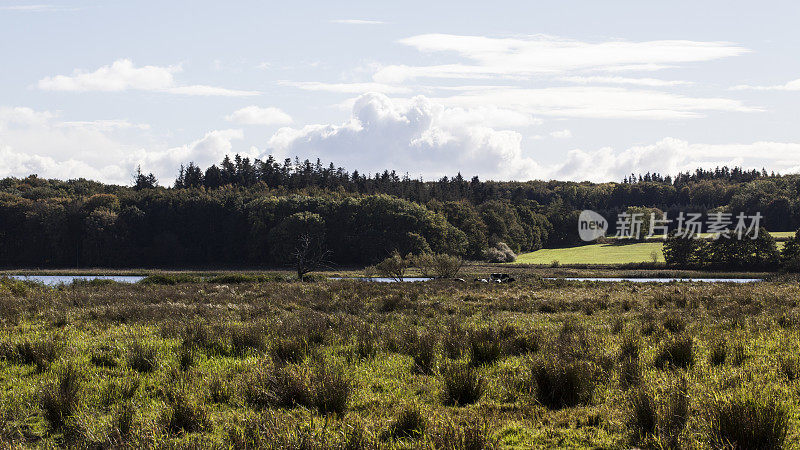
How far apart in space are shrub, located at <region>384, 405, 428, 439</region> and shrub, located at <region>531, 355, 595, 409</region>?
2.07 meters

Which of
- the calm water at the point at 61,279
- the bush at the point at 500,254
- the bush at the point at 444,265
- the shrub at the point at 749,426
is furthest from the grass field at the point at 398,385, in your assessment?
the bush at the point at 500,254

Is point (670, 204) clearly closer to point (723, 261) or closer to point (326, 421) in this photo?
point (723, 261)

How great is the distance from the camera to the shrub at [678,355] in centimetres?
1033

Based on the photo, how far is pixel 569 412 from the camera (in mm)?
7914

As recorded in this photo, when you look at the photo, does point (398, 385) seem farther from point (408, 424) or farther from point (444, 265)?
point (444, 265)

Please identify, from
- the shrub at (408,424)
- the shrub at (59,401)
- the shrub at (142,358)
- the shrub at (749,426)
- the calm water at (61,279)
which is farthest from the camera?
the calm water at (61,279)

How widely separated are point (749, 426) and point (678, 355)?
4.53 metres

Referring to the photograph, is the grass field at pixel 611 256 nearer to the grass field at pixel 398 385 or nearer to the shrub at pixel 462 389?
the grass field at pixel 398 385

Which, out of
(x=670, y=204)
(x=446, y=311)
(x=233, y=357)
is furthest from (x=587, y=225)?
(x=233, y=357)

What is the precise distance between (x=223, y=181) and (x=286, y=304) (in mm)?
137086

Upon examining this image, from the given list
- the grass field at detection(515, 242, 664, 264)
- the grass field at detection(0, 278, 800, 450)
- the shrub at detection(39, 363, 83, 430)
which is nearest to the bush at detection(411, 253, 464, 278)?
the grass field at detection(0, 278, 800, 450)

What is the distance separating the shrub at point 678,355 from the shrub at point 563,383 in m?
2.06

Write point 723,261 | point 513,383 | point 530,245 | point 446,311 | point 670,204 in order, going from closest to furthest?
1. point 513,383
2. point 446,311
3. point 723,261
4. point 530,245
5. point 670,204

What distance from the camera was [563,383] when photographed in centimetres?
861
